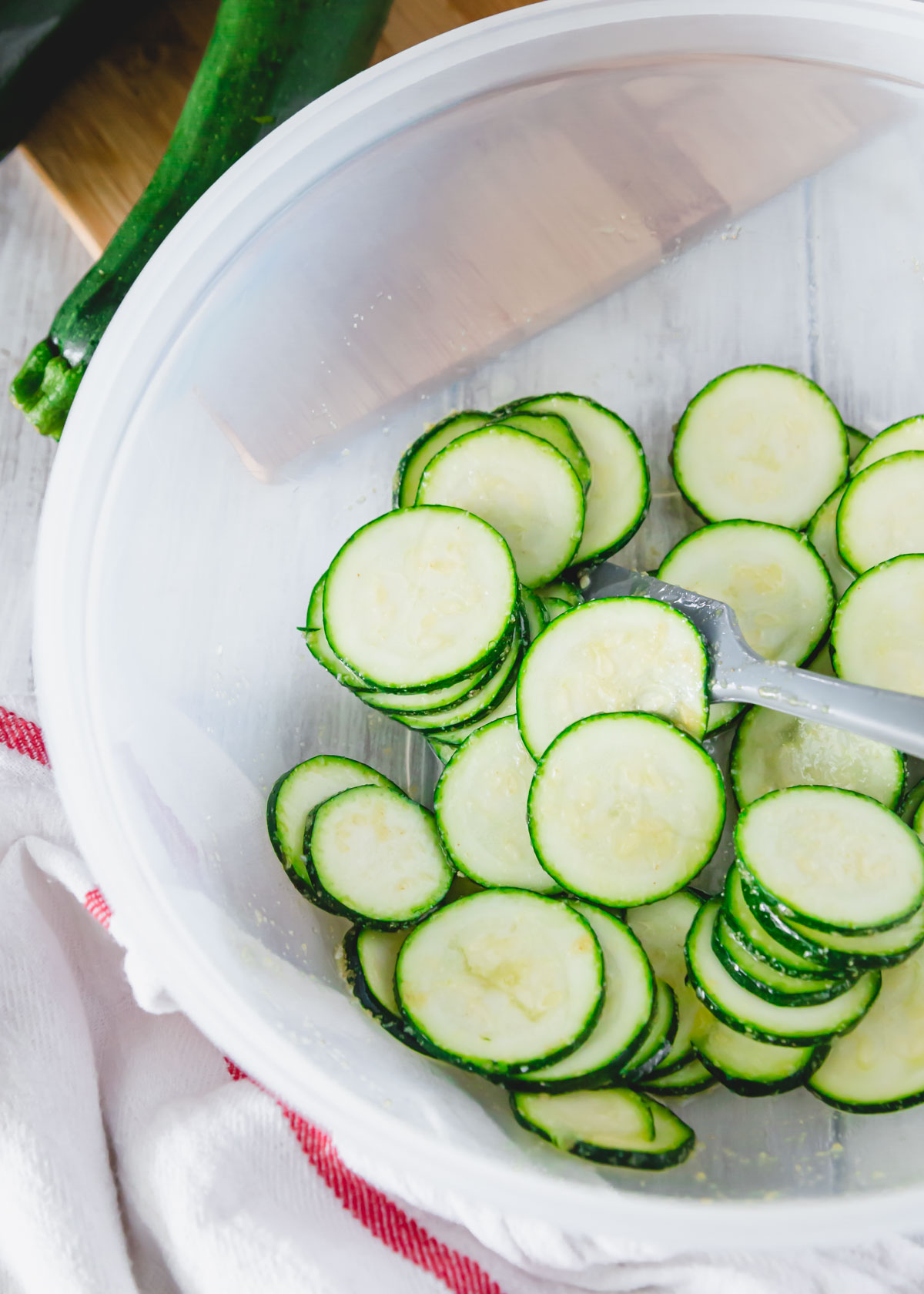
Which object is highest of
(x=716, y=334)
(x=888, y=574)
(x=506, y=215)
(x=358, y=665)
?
(x=506, y=215)

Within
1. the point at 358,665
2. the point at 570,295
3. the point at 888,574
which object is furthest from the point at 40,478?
the point at 888,574

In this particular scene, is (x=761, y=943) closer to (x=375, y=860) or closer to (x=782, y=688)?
(x=782, y=688)

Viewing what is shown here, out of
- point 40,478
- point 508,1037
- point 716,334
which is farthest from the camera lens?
point 40,478

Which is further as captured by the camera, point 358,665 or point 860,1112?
point 358,665

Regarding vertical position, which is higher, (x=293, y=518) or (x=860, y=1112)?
(x=293, y=518)

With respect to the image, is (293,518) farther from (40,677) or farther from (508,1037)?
(508,1037)

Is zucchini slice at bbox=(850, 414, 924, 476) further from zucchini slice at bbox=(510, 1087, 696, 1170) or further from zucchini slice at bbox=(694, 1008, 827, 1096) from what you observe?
zucchini slice at bbox=(510, 1087, 696, 1170)
